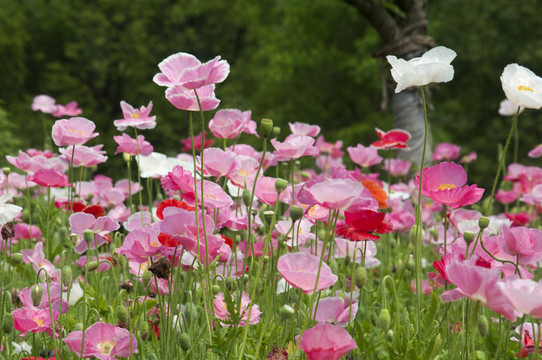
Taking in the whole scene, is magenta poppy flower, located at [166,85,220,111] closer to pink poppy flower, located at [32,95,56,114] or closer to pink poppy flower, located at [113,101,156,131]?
pink poppy flower, located at [113,101,156,131]

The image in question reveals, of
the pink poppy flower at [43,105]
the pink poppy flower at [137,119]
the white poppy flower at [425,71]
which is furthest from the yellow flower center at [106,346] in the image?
the pink poppy flower at [43,105]

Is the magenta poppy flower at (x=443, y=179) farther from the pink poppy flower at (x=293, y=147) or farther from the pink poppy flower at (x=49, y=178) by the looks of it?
the pink poppy flower at (x=49, y=178)

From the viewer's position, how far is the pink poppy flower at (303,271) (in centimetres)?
99

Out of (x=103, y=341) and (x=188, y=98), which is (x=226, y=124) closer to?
(x=188, y=98)

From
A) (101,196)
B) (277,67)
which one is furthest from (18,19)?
(101,196)

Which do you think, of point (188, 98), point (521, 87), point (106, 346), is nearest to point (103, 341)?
point (106, 346)

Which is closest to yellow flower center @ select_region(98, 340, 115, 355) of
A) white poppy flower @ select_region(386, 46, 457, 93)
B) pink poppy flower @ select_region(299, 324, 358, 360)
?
pink poppy flower @ select_region(299, 324, 358, 360)

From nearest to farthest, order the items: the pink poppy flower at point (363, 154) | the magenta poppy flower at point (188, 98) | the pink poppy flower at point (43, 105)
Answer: the magenta poppy flower at point (188, 98) < the pink poppy flower at point (363, 154) < the pink poppy flower at point (43, 105)

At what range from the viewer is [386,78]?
163 inches

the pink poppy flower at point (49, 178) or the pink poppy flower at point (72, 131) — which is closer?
the pink poppy flower at point (72, 131)

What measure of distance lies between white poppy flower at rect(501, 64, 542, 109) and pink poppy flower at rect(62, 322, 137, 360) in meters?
0.87

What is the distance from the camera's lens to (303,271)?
0.98 metres

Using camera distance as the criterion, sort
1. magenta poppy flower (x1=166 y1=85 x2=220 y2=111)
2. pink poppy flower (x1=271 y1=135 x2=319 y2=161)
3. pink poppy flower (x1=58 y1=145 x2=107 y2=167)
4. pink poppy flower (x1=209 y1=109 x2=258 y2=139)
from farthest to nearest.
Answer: pink poppy flower (x1=58 y1=145 x2=107 y2=167) → pink poppy flower (x1=209 y1=109 x2=258 y2=139) → pink poppy flower (x1=271 y1=135 x2=319 y2=161) → magenta poppy flower (x1=166 y1=85 x2=220 y2=111)

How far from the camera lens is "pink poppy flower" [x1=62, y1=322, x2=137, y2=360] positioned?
3.88 feet
